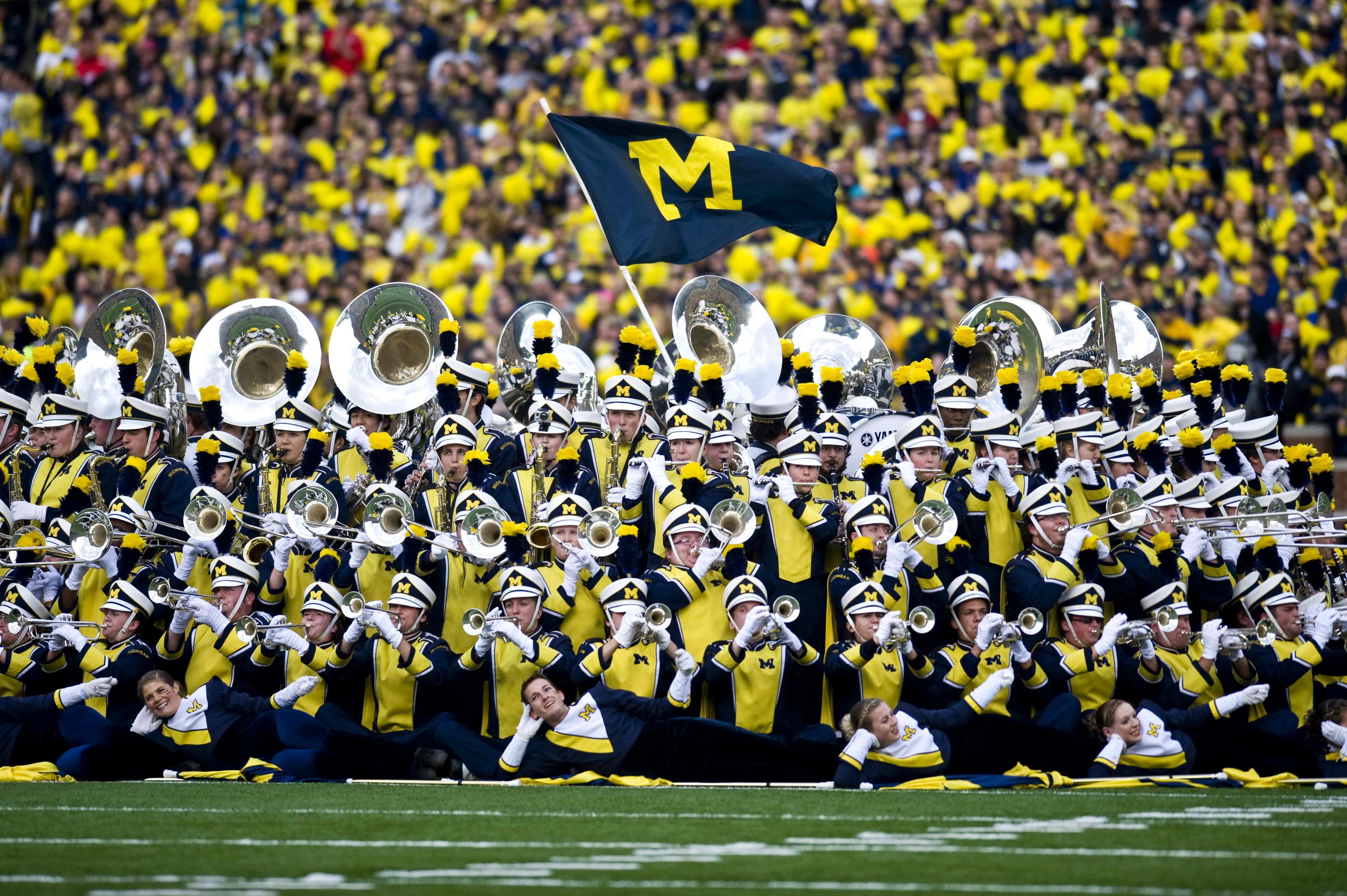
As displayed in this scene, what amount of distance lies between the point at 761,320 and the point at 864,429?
0.95 m

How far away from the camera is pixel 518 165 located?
1491 centimetres

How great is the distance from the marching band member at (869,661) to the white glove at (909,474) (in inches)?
30.5

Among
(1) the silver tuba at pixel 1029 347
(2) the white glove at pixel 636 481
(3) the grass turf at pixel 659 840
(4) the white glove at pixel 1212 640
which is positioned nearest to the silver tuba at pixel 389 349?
(2) the white glove at pixel 636 481

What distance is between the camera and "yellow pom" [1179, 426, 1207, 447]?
7.94 m

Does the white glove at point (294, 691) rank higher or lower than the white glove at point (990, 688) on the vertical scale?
lower

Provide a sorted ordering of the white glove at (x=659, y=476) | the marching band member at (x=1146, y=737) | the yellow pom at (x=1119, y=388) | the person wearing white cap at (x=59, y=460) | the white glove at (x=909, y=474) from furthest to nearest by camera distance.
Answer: the person wearing white cap at (x=59, y=460)
the yellow pom at (x=1119, y=388)
the white glove at (x=909, y=474)
the white glove at (x=659, y=476)
the marching band member at (x=1146, y=737)

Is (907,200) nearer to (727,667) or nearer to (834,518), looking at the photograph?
(834,518)

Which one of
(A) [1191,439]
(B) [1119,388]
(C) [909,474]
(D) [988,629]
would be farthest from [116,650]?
(A) [1191,439]

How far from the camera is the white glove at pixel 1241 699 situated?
23.0 ft

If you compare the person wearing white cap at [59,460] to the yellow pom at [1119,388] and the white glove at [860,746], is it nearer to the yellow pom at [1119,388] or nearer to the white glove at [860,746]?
the white glove at [860,746]

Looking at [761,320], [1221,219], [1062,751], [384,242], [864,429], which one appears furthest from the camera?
[384,242]

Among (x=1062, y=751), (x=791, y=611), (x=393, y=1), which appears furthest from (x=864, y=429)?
(x=393, y=1)

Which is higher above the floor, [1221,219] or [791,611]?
[1221,219]

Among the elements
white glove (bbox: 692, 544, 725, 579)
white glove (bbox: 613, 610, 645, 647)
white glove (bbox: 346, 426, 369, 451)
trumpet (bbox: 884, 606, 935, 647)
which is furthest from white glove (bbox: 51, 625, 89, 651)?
trumpet (bbox: 884, 606, 935, 647)
